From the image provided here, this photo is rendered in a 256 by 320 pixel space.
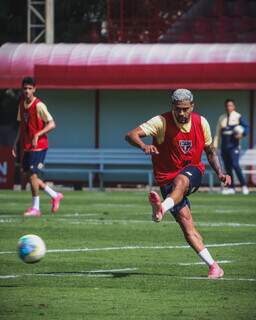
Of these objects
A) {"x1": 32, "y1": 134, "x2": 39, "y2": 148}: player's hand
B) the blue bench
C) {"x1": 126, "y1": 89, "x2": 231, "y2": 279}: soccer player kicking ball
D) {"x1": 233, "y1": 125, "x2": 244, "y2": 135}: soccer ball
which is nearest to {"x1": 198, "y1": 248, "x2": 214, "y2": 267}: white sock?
{"x1": 126, "y1": 89, "x2": 231, "y2": 279}: soccer player kicking ball

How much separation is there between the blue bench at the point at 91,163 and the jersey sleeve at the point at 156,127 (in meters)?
20.9

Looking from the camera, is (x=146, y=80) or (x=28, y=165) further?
(x=146, y=80)

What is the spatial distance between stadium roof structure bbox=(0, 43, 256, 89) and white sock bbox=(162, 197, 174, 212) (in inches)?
830

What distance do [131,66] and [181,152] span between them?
21.9 meters

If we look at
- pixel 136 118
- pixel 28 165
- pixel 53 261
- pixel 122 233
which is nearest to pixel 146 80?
pixel 136 118

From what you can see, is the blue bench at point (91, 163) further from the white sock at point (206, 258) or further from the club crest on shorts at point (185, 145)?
the white sock at point (206, 258)

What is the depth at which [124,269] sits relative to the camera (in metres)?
13.3

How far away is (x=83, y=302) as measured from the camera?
10.7 m

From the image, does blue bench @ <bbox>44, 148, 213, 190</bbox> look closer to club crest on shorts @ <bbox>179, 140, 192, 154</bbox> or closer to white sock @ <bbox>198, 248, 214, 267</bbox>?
club crest on shorts @ <bbox>179, 140, 192, 154</bbox>

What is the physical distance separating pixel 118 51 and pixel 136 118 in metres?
1.89

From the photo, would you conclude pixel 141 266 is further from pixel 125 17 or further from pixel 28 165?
pixel 125 17

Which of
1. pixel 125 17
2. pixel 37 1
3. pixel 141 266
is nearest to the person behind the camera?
pixel 141 266

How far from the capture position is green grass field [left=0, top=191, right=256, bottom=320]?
10.4 metres

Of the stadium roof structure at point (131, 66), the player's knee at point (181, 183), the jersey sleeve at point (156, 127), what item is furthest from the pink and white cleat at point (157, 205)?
the stadium roof structure at point (131, 66)
